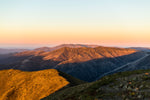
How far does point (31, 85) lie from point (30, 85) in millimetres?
543

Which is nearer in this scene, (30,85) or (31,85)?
(31,85)

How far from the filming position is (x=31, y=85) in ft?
184

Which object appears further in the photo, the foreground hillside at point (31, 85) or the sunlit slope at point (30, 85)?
the foreground hillside at point (31, 85)

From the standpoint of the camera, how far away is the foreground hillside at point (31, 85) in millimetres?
49812

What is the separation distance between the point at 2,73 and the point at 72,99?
69.8 metres

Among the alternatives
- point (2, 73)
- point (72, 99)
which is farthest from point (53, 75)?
point (72, 99)

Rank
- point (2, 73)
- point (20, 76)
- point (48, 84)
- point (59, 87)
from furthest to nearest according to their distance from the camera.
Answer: point (2, 73) < point (20, 76) < point (48, 84) < point (59, 87)

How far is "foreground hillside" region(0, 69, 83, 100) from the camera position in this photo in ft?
163

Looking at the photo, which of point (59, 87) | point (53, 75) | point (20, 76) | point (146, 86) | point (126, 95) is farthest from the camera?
point (20, 76)

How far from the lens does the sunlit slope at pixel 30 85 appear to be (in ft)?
163

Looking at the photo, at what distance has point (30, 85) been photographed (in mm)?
56344

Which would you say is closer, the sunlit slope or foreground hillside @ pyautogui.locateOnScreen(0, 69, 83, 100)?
the sunlit slope

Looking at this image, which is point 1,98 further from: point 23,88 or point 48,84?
point 48,84

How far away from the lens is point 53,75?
61.8 metres
